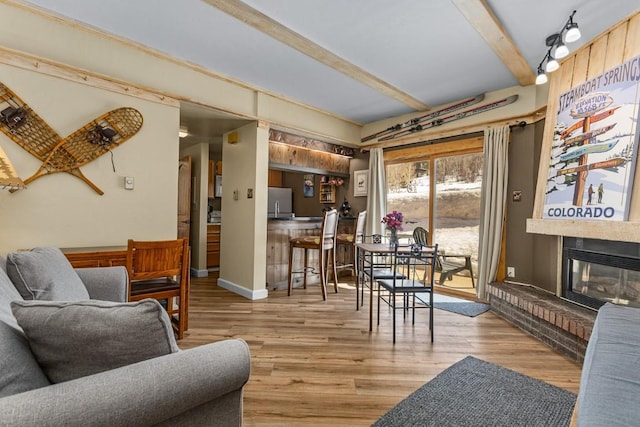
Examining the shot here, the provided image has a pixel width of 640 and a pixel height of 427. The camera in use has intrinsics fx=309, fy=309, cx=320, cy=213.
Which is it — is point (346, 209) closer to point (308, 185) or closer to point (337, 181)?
point (337, 181)

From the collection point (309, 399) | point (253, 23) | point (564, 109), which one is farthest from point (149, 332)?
point (564, 109)

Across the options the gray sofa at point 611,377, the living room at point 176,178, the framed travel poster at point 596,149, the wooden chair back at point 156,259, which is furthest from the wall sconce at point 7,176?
the framed travel poster at point 596,149

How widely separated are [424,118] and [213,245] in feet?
13.9

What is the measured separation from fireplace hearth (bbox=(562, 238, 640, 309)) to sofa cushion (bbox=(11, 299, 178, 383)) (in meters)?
3.37

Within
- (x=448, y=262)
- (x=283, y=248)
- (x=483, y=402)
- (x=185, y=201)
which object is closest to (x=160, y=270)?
(x=283, y=248)

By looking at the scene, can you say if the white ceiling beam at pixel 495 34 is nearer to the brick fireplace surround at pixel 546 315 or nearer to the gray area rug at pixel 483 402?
the brick fireplace surround at pixel 546 315

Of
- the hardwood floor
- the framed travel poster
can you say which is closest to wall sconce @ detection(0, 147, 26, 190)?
the hardwood floor

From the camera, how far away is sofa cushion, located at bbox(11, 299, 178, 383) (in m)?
0.82

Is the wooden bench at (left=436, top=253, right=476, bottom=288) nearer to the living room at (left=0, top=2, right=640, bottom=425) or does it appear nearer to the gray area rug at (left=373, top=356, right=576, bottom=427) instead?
the living room at (left=0, top=2, right=640, bottom=425)

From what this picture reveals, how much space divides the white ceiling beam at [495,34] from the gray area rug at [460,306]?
2679mm

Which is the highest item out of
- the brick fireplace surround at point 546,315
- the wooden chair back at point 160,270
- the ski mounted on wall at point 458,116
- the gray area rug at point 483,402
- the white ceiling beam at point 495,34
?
the white ceiling beam at point 495,34

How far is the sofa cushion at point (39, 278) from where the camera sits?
4.70 ft

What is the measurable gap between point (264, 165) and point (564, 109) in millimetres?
3369

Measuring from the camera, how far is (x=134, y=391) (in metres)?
0.75
